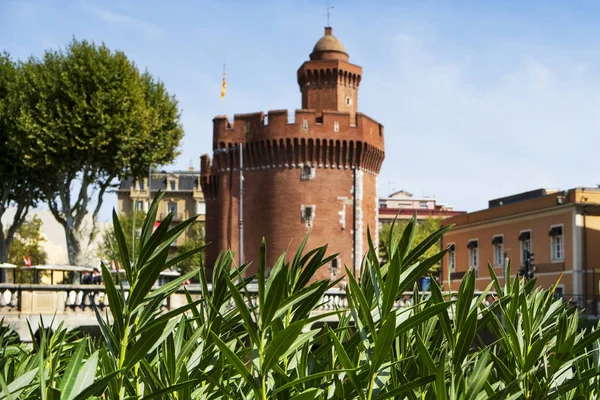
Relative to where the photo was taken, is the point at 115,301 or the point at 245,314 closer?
the point at 245,314

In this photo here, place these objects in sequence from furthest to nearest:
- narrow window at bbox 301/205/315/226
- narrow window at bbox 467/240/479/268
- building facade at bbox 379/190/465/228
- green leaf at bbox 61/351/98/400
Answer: building facade at bbox 379/190/465/228 < narrow window at bbox 467/240/479/268 < narrow window at bbox 301/205/315/226 < green leaf at bbox 61/351/98/400

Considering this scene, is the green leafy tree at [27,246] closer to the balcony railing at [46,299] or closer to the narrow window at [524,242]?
the narrow window at [524,242]

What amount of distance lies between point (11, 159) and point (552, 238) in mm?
26015

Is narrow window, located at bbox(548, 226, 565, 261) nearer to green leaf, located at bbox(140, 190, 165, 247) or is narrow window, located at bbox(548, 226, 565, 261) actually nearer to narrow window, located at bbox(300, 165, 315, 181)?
narrow window, located at bbox(300, 165, 315, 181)

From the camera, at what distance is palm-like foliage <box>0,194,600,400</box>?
1979 millimetres

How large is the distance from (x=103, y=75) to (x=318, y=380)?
33.3 metres

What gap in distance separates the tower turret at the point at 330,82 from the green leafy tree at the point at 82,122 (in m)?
17.7

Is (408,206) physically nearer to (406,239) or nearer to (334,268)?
(334,268)

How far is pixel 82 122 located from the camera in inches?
1334

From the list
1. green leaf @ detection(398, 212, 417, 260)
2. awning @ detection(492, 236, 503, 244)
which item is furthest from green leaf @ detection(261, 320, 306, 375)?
awning @ detection(492, 236, 503, 244)

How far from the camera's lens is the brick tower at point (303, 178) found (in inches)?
1852

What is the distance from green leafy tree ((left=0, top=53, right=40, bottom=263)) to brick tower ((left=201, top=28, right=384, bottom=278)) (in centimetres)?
1174

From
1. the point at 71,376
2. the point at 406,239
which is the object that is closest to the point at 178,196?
the point at 406,239

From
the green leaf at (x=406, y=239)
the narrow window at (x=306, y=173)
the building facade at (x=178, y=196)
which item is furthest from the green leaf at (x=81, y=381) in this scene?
the building facade at (x=178, y=196)
